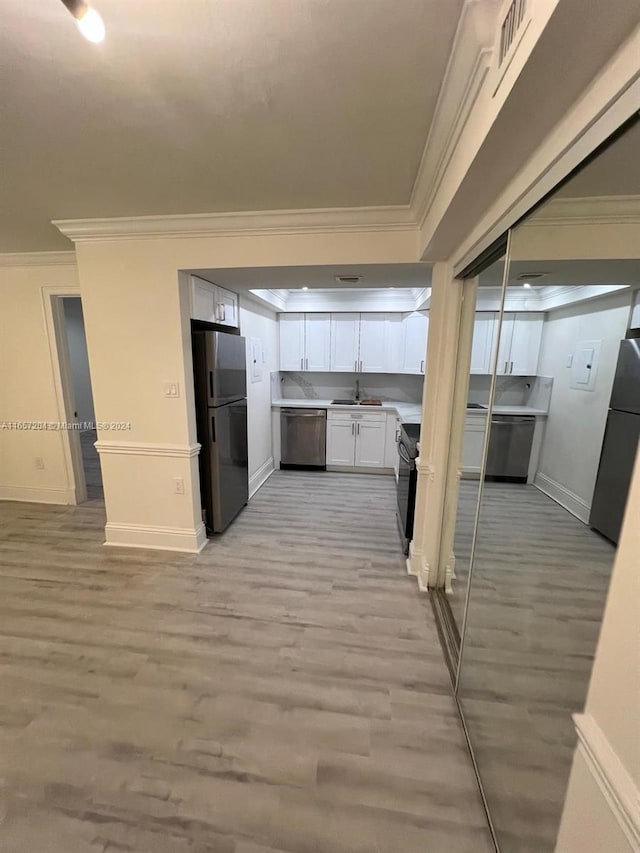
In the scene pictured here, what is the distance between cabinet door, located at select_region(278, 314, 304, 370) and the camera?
4.89 m

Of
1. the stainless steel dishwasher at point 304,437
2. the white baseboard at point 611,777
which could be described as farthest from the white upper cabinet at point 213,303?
the white baseboard at point 611,777

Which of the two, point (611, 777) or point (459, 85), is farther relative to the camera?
point (459, 85)

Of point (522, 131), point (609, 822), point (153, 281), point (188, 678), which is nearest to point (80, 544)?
point (188, 678)

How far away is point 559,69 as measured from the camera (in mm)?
704

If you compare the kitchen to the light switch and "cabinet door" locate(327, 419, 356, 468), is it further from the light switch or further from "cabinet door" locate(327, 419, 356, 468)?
the light switch

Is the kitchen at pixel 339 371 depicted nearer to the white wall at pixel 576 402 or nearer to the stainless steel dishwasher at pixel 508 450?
the stainless steel dishwasher at pixel 508 450

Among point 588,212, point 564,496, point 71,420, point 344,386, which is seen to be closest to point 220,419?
point 71,420

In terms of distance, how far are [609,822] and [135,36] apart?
216cm

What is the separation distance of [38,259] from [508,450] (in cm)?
417

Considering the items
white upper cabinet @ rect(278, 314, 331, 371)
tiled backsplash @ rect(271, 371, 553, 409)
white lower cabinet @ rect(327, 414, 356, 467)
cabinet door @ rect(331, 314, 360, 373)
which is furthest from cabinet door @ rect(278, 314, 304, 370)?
white lower cabinet @ rect(327, 414, 356, 467)

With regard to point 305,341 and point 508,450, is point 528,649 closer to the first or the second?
point 508,450

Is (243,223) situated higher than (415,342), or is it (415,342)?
(243,223)

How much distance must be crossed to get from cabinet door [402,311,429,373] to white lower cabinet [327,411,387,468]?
0.78m

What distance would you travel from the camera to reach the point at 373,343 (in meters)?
4.86
